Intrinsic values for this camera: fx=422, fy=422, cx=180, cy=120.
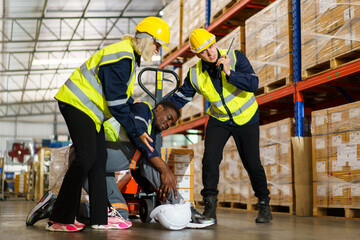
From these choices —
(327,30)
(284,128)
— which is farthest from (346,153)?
(327,30)

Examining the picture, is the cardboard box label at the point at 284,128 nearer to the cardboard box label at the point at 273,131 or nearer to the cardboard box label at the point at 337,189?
the cardboard box label at the point at 273,131

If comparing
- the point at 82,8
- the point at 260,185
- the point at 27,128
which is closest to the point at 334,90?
the point at 260,185

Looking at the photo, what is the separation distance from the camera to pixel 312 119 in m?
5.31

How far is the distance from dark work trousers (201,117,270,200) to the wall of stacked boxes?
51.1 inches

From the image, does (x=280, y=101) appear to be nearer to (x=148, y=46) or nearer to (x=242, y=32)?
(x=242, y=32)

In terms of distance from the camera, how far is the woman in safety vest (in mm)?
2924

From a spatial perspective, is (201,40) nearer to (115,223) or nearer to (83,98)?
(83,98)

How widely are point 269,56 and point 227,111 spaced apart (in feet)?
7.70

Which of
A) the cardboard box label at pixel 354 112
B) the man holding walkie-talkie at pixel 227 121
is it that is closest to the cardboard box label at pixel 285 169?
the cardboard box label at pixel 354 112

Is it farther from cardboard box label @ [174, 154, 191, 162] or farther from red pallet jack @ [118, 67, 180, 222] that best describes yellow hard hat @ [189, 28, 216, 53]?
cardboard box label @ [174, 154, 191, 162]

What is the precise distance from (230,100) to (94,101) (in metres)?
1.45

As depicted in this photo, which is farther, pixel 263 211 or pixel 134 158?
pixel 263 211

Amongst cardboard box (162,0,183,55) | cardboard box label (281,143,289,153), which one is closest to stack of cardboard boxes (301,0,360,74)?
cardboard box label (281,143,289,153)

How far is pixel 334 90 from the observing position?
615 centimetres
